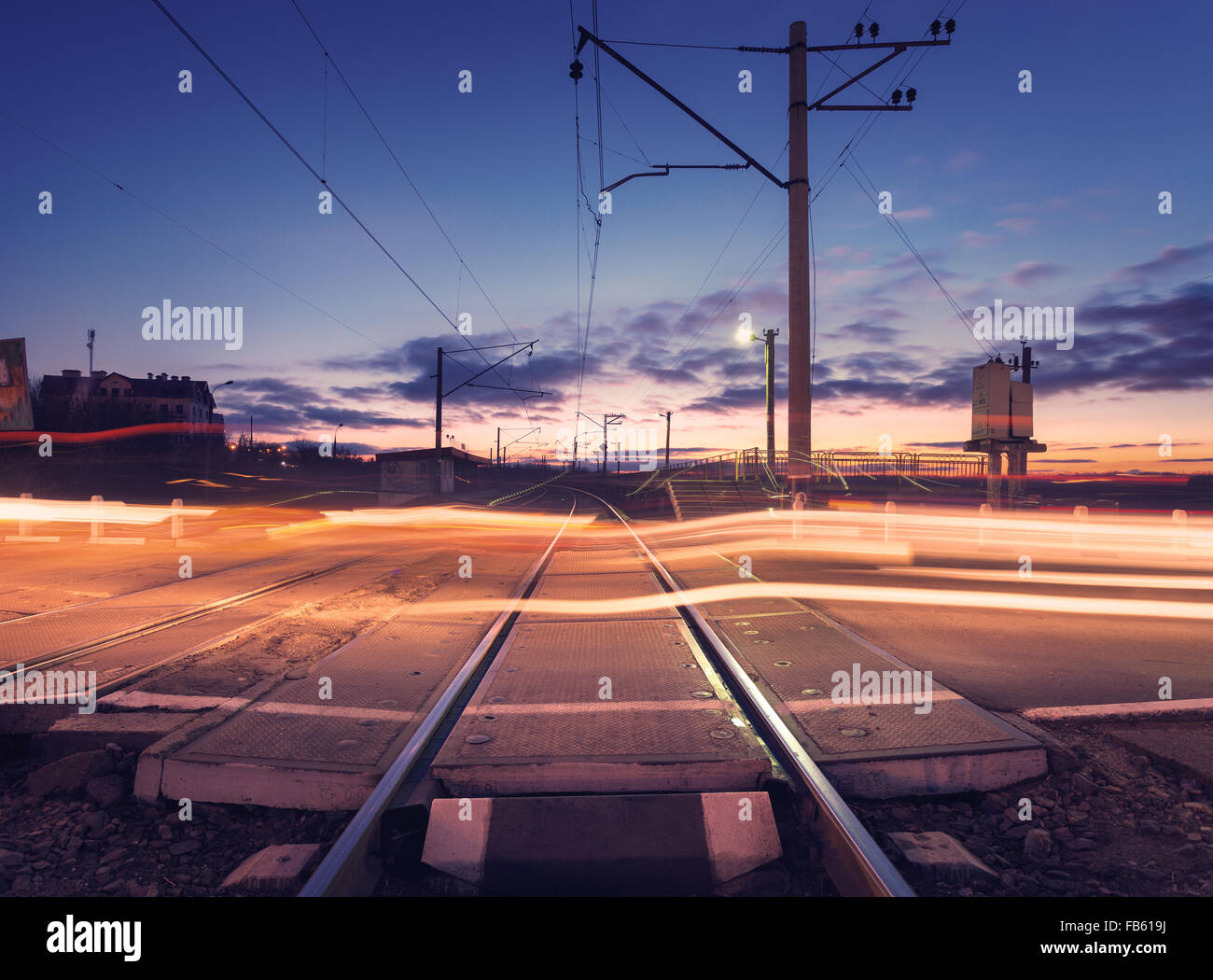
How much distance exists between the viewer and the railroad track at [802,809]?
257 cm

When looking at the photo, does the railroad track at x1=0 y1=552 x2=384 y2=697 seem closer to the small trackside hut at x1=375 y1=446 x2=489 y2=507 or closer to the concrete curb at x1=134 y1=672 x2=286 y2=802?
the concrete curb at x1=134 y1=672 x2=286 y2=802

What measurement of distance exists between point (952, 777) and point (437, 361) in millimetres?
31603

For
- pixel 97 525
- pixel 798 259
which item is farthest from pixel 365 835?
pixel 97 525

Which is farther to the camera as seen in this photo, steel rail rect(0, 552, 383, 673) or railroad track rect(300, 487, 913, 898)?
steel rail rect(0, 552, 383, 673)

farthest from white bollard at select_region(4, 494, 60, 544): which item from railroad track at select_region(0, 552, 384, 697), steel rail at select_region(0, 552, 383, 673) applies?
railroad track at select_region(0, 552, 384, 697)

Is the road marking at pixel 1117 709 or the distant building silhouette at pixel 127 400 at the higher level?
the distant building silhouette at pixel 127 400

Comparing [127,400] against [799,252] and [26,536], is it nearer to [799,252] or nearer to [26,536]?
[26,536]

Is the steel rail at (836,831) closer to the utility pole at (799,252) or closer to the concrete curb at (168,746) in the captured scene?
the concrete curb at (168,746)

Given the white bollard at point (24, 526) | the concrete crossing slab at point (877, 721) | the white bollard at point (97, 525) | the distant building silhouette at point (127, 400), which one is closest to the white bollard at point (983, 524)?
the concrete crossing slab at point (877, 721)

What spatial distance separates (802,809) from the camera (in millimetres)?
3252

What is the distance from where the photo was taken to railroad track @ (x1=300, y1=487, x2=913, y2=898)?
Answer: 101 inches

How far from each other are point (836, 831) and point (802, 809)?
→ 1.15 feet

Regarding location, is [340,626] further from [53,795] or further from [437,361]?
[437,361]
